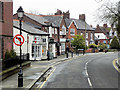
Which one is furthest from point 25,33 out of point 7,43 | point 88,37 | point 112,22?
point 88,37

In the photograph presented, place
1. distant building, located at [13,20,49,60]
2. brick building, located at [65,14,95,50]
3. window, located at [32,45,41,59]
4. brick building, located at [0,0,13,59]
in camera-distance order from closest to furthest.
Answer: brick building, located at [0,0,13,59] → distant building, located at [13,20,49,60] → window, located at [32,45,41,59] → brick building, located at [65,14,95,50]

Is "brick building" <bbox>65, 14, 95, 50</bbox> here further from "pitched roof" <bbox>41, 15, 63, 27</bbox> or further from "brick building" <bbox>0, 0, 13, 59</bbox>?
"brick building" <bbox>0, 0, 13, 59</bbox>

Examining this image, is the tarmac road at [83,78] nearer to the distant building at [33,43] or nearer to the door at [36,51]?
the distant building at [33,43]

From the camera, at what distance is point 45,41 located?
32.1 metres

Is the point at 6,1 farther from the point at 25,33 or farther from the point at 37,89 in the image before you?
the point at 25,33

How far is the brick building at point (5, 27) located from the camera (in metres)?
16.6

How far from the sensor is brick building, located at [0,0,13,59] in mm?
16612

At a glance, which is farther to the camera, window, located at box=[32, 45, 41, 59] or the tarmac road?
window, located at box=[32, 45, 41, 59]

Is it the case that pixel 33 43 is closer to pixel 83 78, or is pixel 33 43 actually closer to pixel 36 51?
pixel 36 51

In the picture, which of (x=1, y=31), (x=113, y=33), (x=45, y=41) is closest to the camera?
(x=1, y=31)

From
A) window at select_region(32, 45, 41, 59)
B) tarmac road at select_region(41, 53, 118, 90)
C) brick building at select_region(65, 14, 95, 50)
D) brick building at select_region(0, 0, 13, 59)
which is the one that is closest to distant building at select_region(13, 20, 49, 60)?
window at select_region(32, 45, 41, 59)

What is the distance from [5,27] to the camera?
17.2 metres

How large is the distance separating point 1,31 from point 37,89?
7152 mm

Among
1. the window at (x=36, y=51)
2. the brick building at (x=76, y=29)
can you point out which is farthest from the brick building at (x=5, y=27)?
the brick building at (x=76, y=29)
